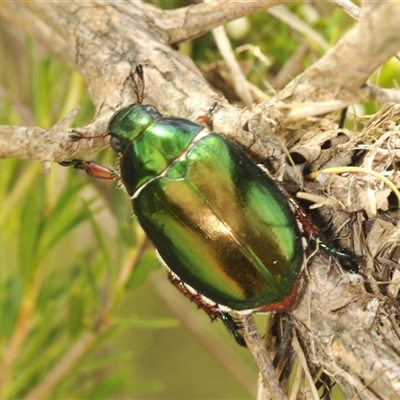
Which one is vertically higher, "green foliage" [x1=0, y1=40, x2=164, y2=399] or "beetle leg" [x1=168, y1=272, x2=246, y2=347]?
"beetle leg" [x1=168, y1=272, x2=246, y2=347]

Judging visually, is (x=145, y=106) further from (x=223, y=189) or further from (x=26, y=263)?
(x=26, y=263)

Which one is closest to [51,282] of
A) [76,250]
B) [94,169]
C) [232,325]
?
[76,250]

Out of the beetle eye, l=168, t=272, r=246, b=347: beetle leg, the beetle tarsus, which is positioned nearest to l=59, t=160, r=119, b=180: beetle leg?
the beetle eye

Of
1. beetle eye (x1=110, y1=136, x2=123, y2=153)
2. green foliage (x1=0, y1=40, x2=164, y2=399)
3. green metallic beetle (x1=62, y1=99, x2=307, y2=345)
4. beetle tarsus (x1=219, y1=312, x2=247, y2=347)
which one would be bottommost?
green foliage (x1=0, y1=40, x2=164, y2=399)

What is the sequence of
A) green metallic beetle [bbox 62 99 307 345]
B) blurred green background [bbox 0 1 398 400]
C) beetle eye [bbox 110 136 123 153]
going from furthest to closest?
blurred green background [bbox 0 1 398 400] → beetle eye [bbox 110 136 123 153] → green metallic beetle [bbox 62 99 307 345]

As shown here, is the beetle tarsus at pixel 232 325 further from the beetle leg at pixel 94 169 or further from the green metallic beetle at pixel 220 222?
the beetle leg at pixel 94 169

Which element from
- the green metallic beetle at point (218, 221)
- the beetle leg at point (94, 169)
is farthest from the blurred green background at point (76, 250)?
the green metallic beetle at point (218, 221)

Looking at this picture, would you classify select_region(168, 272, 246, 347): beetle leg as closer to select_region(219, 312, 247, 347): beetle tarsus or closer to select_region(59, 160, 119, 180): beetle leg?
select_region(219, 312, 247, 347): beetle tarsus

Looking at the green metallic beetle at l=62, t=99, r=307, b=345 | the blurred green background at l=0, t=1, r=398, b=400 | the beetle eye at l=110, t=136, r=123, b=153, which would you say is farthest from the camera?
the blurred green background at l=0, t=1, r=398, b=400

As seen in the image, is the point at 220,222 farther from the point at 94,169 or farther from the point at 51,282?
the point at 51,282

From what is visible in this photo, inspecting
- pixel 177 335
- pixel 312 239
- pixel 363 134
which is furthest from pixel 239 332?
pixel 177 335

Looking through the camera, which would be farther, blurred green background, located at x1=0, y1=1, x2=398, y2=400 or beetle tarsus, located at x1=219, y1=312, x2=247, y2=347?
blurred green background, located at x1=0, y1=1, x2=398, y2=400
